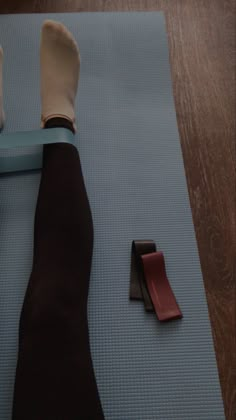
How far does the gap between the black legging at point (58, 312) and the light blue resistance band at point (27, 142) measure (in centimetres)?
6

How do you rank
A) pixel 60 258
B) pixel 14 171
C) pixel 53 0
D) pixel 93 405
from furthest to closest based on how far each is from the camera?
1. pixel 53 0
2. pixel 14 171
3. pixel 60 258
4. pixel 93 405

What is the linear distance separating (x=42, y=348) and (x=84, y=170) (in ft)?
1.73

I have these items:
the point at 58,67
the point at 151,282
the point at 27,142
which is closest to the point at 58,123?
the point at 27,142

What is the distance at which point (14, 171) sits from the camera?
98 cm

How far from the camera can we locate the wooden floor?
0.96m

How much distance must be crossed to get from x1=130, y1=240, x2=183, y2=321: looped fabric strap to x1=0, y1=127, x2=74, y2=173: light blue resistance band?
1.12 feet

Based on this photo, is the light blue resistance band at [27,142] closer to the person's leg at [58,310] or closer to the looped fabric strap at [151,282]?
the person's leg at [58,310]

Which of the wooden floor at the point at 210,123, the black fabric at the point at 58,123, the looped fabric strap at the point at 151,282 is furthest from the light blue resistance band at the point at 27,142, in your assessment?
the wooden floor at the point at 210,123

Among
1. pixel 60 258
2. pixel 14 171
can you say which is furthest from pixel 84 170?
pixel 60 258

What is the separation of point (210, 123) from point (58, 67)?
576 mm

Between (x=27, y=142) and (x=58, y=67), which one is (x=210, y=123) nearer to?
(x=58, y=67)

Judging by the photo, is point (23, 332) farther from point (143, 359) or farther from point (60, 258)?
point (143, 359)

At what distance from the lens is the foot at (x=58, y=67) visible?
98 centimetres

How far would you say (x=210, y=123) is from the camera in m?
1.24
